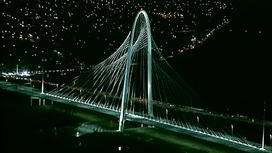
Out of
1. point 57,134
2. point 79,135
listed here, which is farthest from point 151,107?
point 57,134

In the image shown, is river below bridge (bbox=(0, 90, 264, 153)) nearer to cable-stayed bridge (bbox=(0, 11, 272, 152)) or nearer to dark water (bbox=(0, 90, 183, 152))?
dark water (bbox=(0, 90, 183, 152))

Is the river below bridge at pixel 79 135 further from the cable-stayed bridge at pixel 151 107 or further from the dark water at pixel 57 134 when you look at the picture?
the cable-stayed bridge at pixel 151 107

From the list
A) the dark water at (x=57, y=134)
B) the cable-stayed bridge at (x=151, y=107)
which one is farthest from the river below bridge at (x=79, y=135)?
the cable-stayed bridge at (x=151, y=107)

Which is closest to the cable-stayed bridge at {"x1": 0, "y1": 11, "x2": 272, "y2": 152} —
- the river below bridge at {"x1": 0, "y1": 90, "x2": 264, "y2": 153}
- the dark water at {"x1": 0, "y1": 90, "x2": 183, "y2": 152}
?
the river below bridge at {"x1": 0, "y1": 90, "x2": 264, "y2": 153}

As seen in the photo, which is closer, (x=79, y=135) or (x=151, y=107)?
(x=79, y=135)

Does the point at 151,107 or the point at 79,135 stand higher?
the point at 151,107

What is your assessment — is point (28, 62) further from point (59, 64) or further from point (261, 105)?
point (261, 105)

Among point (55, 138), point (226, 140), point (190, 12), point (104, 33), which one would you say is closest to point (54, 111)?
point (55, 138)

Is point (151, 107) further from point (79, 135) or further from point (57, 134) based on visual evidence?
point (57, 134)
